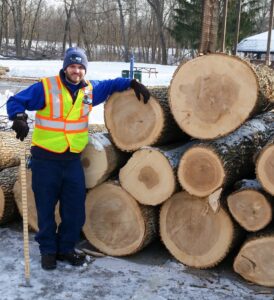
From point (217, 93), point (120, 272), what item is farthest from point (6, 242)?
point (217, 93)

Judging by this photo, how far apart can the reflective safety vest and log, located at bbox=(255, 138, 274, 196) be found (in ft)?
5.23

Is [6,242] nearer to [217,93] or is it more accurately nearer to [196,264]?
[196,264]

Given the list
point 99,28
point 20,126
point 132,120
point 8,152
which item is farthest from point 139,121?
point 99,28

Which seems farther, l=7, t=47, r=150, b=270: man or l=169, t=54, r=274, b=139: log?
l=7, t=47, r=150, b=270: man

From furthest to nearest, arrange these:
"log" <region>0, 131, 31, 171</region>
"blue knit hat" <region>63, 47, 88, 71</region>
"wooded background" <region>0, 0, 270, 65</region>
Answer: "wooded background" <region>0, 0, 270, 65</region>
"log" <region>0, 131, 31, 171</region>
"blue knit hat" <region>63, 47, 88, 71</region>

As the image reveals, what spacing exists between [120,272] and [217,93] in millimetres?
1798

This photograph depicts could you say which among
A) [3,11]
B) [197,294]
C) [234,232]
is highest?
[3,11]

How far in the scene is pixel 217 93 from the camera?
13.1ft

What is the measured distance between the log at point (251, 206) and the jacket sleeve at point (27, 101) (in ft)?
6.07

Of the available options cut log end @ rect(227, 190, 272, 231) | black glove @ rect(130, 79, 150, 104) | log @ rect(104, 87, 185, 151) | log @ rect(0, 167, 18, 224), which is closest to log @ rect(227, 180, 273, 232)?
cut log end @ rect(227, 190, 272, 231)

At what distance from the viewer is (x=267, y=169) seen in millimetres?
3922

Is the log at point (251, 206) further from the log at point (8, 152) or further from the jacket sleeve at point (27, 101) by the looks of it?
the log at point (8, 152)

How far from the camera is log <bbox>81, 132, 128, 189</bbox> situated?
Result: 14.8 feet

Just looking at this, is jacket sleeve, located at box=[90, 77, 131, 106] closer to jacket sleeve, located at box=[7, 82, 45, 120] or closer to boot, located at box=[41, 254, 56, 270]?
jacket sleeve, located at box=[7, 82, 45, 120]
